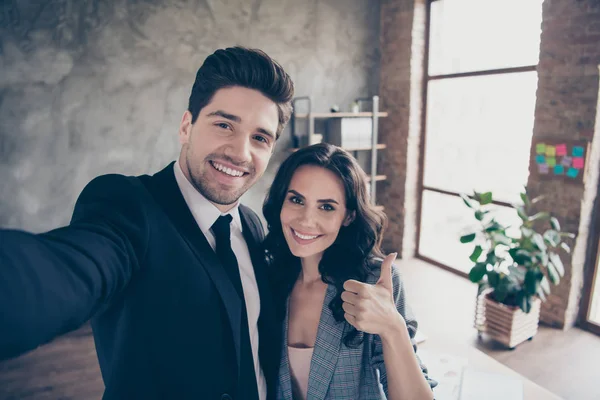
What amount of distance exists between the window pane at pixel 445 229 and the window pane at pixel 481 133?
0.59 feet

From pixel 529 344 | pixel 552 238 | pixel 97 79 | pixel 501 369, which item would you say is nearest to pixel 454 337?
pixel 529 344

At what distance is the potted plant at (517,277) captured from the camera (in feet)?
9.52

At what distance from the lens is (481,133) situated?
13.7 feet

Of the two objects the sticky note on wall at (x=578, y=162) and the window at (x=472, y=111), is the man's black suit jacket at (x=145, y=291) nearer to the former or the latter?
the sticky note on wall at (x=578, y=162)

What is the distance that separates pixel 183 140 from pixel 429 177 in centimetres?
411

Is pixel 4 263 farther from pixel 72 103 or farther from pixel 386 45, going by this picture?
pixel 386 45

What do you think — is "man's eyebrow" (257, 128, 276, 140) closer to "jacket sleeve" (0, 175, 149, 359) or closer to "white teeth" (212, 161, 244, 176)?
"white teeth" (212, 161, 244, 176)

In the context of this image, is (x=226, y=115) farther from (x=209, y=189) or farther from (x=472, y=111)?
(x=472, y=111)

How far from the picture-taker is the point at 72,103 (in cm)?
345

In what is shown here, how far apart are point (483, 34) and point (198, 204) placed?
4061 millimetres

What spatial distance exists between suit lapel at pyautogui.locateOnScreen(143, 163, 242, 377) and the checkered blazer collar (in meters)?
0.40

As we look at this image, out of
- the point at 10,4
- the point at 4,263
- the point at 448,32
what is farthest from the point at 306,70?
the point at 4,263

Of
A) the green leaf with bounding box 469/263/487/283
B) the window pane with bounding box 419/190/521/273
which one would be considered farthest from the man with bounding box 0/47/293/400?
the window pane with bounding box 419/190/521/273

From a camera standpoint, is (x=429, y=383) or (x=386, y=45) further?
(x=386, y=45)
